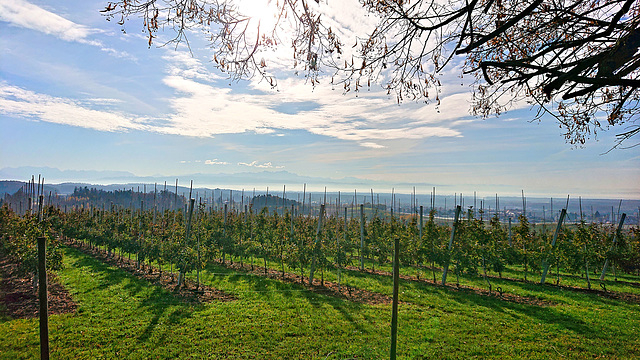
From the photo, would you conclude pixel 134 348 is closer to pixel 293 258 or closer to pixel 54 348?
pixel 54 348

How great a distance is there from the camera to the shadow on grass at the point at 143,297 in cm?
865

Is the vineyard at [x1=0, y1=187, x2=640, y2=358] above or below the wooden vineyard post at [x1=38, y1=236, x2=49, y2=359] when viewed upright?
below

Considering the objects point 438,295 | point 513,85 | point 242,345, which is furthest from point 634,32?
point 438,295

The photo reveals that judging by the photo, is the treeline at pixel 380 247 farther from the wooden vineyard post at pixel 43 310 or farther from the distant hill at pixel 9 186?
the distant hill at pixel 9 186

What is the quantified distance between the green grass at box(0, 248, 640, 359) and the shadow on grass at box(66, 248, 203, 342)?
0.12 ft

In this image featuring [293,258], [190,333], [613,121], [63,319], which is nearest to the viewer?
[613,121]

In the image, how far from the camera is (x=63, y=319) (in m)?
8.24

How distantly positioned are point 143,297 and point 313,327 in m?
6.94

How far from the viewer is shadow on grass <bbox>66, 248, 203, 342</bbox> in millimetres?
8648

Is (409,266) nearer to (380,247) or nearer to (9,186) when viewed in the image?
(380,247)

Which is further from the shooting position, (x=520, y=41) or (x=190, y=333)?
(x=190, y=333)

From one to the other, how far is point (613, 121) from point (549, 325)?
27.0 ft

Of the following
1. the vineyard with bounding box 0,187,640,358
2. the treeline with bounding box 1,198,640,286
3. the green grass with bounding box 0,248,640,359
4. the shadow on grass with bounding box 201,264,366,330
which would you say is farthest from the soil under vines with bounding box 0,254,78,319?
the shadow on grass with bounding box 201,264,366,330

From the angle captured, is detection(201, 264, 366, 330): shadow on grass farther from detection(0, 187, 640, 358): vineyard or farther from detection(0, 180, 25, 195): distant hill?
detection(0, 180, 25, 195): distant hill
